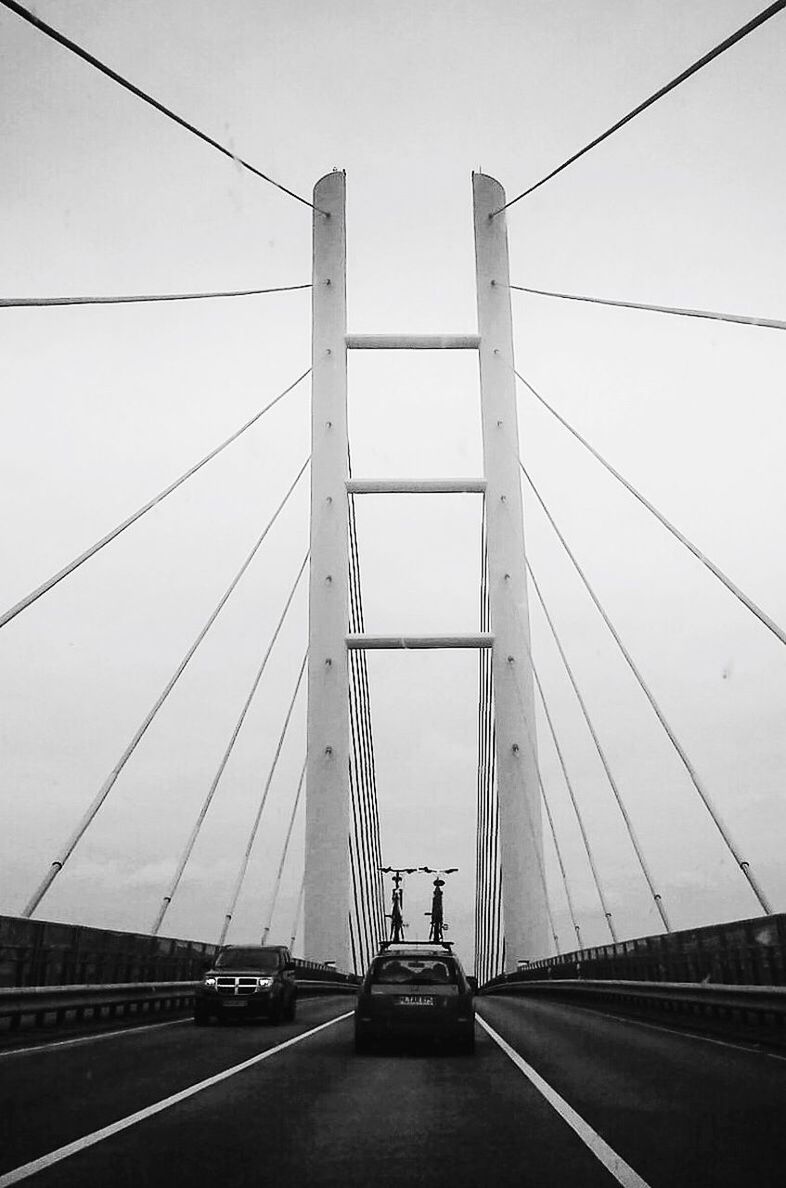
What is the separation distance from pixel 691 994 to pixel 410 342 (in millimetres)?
21125

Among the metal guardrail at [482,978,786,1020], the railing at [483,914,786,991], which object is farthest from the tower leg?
the railing at [483,914,786,991]

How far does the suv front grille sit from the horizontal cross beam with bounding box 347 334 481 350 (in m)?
19.4

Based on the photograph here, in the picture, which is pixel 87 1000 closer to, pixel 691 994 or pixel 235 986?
pixel 235 986

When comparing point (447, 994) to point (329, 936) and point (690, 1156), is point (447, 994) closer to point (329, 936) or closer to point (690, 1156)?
point (690, 1156)

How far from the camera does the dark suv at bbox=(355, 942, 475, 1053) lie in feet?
41.9

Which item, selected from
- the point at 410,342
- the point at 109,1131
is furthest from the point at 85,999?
the point at 410,342

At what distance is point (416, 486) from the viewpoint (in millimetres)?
33156

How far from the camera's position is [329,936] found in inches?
1243

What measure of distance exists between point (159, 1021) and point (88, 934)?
2648 millimetres

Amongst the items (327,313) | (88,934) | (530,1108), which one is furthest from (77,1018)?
(327,313)

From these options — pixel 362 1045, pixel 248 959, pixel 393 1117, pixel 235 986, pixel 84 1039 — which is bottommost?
pixel 393 1117

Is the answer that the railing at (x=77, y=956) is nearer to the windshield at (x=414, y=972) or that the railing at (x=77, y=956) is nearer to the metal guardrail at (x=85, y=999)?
the metal guardrail at (x=85, y=999)

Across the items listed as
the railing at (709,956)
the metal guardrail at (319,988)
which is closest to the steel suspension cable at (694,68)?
the railing at (709,956)

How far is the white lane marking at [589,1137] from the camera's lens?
5.61m
